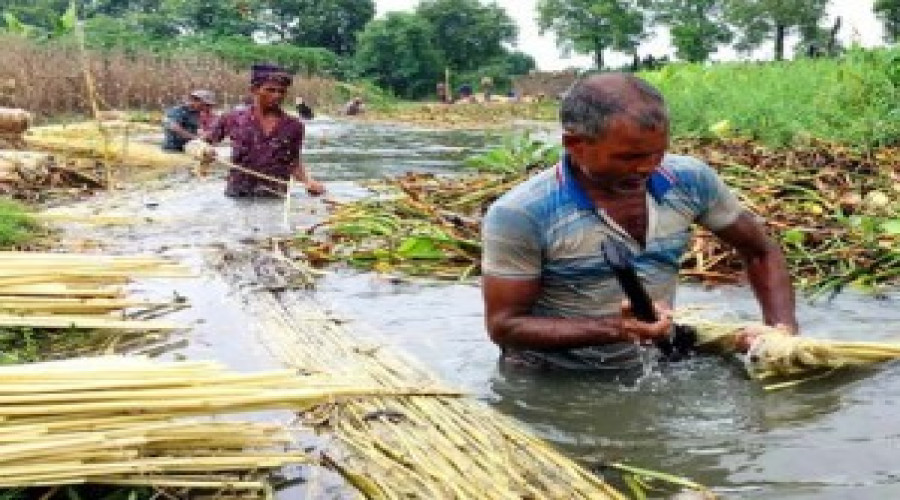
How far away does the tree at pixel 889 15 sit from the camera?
118 feet

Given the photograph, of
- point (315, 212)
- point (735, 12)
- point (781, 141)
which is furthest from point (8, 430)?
point (735, 12)

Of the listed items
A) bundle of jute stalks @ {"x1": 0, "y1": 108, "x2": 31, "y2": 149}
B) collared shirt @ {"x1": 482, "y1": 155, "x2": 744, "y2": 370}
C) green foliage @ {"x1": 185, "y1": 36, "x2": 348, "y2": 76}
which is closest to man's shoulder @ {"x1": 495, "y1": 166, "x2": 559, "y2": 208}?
collared shirt @ {"x1": 482, "y1": 155, "x2": 744, "y2": 370}

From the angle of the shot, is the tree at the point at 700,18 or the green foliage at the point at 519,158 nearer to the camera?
the green foliage at the point at 519,158

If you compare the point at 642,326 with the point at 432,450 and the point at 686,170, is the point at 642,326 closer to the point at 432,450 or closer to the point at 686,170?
the point at 686,170

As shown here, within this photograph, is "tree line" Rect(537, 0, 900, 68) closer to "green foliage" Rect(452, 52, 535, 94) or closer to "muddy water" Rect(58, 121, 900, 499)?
"green foliage" Rect(452, 52, 535, 94)

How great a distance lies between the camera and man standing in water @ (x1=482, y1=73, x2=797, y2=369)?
10.0ft

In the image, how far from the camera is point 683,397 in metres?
3.55

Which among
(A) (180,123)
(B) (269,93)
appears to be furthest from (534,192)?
(A) (180,123)

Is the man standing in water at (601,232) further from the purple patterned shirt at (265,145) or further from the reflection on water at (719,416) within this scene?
the purple patterned shirt at (265,145)

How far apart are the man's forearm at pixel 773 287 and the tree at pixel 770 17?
47.5 meters

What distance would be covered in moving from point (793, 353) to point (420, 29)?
50.3m

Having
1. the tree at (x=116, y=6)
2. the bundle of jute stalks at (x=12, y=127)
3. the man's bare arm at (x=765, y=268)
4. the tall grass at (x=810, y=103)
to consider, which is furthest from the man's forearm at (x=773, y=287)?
the tree at (x=116, y=6)

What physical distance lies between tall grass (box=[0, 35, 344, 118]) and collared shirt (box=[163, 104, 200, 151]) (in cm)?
256

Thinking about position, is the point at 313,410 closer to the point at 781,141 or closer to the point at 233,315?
the point at 233,315
